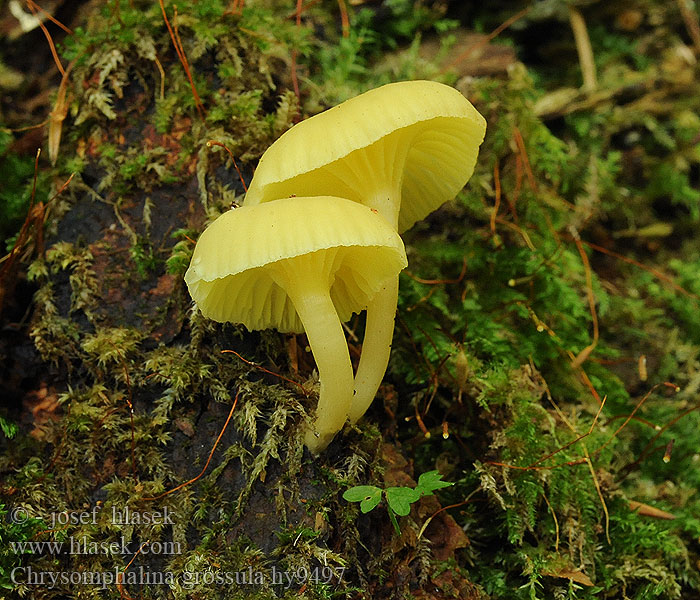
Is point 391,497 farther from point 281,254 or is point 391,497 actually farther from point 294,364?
point 281,254

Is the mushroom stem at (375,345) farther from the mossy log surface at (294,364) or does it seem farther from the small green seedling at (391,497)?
the small green seedling at (391,497)

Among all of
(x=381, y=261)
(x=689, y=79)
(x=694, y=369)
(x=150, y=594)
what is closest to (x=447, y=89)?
(x=381, y=261)

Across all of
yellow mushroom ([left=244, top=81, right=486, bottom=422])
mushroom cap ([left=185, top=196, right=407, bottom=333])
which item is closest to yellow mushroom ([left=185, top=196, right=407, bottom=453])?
mushroom cap ([left=185, top=196, right=407, bottom=333])

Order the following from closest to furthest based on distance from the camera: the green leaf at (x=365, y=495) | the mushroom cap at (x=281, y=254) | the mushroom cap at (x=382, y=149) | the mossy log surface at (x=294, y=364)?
the mushroom cap at (x=281, y=254), the mushroom cap at (x=382, y=149), the green leaf at (x=365, y=495), the mossy log surface at (x=294, y=364)

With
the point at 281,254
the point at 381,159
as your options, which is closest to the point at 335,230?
the point at 281,254

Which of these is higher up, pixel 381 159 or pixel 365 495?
pixel 381 159

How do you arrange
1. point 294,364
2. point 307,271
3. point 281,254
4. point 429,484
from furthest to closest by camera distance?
point 294,364 < point 429,484 < point 307,271 < point 281,254

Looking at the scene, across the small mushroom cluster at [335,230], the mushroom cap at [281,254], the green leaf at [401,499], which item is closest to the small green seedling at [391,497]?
the green leaf at [401,499]
